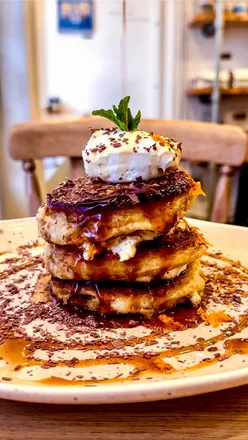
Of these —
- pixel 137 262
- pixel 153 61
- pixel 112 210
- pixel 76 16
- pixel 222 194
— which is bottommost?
pixel 222 194

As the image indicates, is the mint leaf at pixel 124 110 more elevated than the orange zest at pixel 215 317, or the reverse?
the mint leaf at pixel 124 110

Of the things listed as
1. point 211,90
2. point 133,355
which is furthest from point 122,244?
point 211,90

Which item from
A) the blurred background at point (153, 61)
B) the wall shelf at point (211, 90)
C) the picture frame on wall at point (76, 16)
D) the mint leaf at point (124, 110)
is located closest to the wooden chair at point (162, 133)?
the mint leaf at point (124, 110)

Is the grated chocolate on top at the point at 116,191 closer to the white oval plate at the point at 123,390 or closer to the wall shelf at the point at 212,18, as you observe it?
the white oval plate at the point at 123,390

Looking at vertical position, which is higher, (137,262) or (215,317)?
(137,262)

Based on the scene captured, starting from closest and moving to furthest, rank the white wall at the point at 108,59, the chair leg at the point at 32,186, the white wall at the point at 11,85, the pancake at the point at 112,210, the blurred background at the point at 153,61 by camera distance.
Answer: the pancake at the point at 112,210
the chair leg at the point at 32,186
the white wall at the point at 11,85
the blurred background at the point at 153,61
the white wall at the point at 108,59

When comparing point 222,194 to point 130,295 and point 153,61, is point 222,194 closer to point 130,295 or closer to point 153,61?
point 130,295

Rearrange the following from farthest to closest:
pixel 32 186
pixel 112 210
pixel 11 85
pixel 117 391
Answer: pixel 11 85 < pixel 32 186 < pixel 112 210 < pixel 117 391

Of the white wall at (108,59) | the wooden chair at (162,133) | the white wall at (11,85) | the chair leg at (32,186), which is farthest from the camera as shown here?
the white wall at (108,59)

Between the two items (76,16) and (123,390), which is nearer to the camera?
(123,390)

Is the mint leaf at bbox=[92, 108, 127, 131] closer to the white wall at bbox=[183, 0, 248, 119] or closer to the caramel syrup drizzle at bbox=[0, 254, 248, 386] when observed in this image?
the caramel syrup drizzle at bbox=[0, 254, 248, 386]
